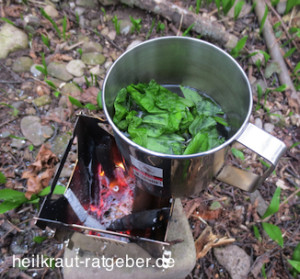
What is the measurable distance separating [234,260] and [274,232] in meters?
0.22

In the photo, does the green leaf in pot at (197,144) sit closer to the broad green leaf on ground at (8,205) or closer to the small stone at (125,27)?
the broad green leaf on ground at (8,205)

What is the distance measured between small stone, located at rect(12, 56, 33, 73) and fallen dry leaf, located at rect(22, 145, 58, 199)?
0.55 m

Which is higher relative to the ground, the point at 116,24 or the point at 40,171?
the point at 116,24

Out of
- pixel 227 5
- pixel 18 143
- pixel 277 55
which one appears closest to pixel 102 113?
pixel 18 143

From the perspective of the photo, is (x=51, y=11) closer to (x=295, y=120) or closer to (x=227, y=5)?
(x=227, y=5)

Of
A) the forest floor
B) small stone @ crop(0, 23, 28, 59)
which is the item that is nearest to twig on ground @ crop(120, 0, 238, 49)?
the forest floor

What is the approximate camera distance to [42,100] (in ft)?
5.36

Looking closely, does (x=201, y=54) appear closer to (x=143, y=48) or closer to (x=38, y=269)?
(x=143, y=48)

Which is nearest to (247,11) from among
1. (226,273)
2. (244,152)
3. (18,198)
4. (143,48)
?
(244,152)

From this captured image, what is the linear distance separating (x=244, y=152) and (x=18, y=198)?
3.75ft

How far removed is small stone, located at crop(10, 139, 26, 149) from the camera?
1505 millimetres

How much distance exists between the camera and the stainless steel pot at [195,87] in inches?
31.8

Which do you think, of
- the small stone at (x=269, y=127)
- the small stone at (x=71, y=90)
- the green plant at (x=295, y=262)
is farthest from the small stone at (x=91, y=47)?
the green plant at (x=295, y=262)

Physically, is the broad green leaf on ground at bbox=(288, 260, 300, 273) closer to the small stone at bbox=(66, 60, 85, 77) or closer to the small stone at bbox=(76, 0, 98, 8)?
the small stone at bbox=(66, 60, 85, 77)
